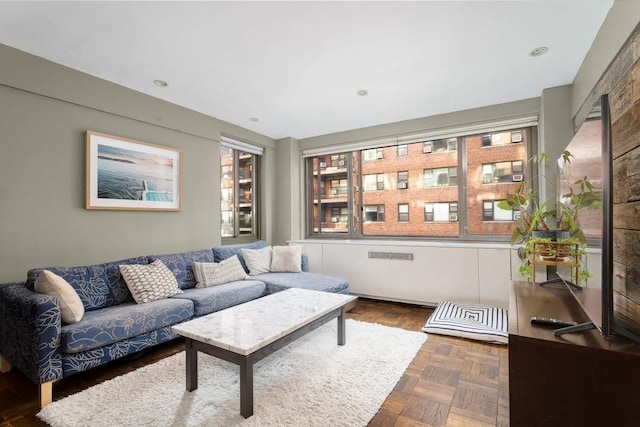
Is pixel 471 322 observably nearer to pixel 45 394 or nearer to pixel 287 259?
pixel 287 259

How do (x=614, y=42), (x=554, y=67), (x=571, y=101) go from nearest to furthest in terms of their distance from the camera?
(x=614, y=42) < (x=554, y=67) < (x=571, y=101)

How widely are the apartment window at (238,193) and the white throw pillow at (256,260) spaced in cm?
60

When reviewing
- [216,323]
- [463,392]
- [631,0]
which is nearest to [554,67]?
[631,0]

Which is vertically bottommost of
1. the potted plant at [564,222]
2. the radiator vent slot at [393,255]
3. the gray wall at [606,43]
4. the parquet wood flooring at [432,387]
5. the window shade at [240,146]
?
the parquet wood flooring at [432,387]

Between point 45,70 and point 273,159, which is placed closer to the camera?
point 45,70

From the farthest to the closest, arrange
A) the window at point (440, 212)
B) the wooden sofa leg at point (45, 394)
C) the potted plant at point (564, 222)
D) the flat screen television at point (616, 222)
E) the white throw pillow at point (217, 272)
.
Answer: the window at point (440, 212) < the white throw pillow at point (217, 272) < the wooden sofa leg at point (45, 394) < the potted plant at point (564, 222) < the flat screen television at point (616, 222)

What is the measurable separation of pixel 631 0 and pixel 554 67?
3.72 feet

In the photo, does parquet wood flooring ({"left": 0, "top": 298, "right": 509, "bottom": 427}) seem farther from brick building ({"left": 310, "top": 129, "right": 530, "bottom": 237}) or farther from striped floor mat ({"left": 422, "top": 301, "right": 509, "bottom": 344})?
brick building ({"left": 310, "top": 129, "right": 530, "bottom": 237})

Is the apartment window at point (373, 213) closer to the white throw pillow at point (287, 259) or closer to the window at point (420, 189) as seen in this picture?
the window at point (420, 189)

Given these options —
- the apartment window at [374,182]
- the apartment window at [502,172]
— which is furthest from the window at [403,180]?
the apartment window at [502,172]

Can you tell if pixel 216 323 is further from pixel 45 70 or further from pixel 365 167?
pixel 365 167

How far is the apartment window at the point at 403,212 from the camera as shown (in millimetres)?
4875

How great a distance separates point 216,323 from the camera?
6.68 ft

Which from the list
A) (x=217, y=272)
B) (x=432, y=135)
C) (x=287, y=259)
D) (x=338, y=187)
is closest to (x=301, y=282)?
(x=287, y=259)
